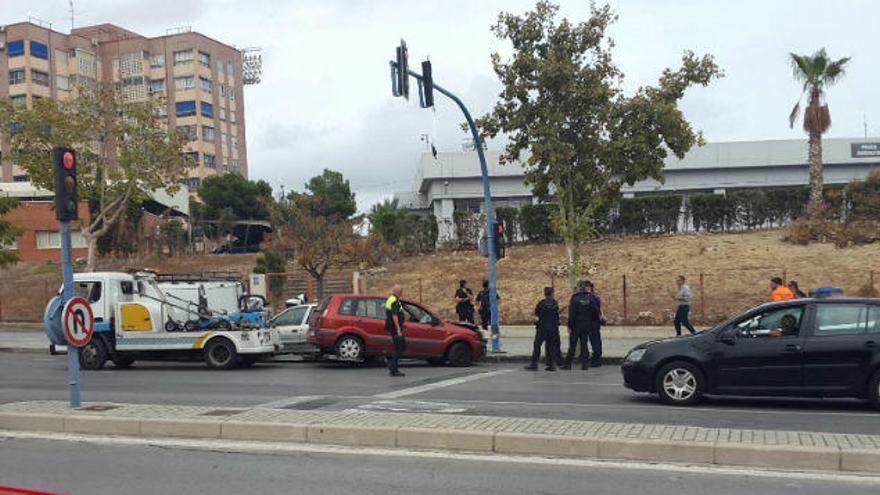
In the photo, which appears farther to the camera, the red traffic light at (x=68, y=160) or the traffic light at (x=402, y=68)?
the traffic light at (x=402, y=68)

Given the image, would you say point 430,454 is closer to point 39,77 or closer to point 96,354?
point 96,354

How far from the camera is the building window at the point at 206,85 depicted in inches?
3152

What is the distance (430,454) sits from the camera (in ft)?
25.6

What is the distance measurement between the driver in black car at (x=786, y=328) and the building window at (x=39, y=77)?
75217 mm

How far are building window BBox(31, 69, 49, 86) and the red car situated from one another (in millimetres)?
66484

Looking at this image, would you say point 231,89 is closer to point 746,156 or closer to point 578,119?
point 746,156

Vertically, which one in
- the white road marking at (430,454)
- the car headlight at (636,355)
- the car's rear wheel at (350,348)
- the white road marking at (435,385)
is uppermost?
the car headlight at (636,355)

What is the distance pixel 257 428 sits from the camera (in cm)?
852

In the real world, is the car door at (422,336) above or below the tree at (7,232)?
below

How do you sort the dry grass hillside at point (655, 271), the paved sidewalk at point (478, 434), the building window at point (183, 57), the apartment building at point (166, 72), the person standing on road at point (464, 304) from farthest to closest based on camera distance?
1. the building window at point (183, 57)
2. the apartment building at point (166, 72)
3. the dry grass hillside at point (655, 271)
4. the person standing on road at point (464, 304)
5. the paved sidewalk at point (478, 434)

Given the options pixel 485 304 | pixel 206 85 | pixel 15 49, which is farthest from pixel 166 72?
pixel 485 304

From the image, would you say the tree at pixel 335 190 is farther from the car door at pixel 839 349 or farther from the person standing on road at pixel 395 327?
the car door at pixel 839 349

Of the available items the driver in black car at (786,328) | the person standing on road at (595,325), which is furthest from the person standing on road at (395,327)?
the driver in black car at (786,328)

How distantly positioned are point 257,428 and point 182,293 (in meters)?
10.1
